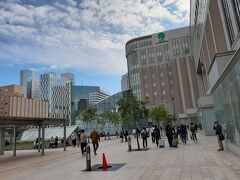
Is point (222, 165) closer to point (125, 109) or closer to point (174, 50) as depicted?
point (125, 109)

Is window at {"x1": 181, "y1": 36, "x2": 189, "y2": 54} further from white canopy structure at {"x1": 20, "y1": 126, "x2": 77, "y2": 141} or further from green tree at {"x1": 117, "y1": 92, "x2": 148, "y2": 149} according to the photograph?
green tree at {"x1": 117, "y1": 92, "x2": 148, "y2": 149}

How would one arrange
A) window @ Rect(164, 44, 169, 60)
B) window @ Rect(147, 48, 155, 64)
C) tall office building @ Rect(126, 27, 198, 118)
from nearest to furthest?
tall office building @ Rect(126, 27, 198, 118) < window @ Rect(164, 44, 169, 60) < window @ Rect(147, 48, 155, 64)

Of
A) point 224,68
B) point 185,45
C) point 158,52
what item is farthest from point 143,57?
point 224,68

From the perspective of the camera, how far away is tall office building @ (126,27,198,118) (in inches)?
3838

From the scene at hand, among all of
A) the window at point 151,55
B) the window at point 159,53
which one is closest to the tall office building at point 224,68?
the window at point 159,53

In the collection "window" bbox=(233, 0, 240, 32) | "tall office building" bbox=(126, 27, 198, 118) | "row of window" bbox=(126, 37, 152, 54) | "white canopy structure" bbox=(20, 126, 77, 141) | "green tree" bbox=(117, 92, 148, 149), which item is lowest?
"white canopy structure" bbox=(20, 126, 77, 141)

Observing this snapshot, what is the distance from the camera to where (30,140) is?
44.9m

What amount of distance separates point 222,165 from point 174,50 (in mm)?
95815

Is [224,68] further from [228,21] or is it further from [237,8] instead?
[228,21]

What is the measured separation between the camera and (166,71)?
344ft

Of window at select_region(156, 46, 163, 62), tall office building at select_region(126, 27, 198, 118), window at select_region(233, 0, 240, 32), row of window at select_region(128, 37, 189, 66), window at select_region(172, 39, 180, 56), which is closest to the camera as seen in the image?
window at select_region(233, 0, 240, 32)

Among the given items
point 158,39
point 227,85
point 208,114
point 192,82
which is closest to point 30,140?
point 208,114

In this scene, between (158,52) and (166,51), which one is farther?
(158,52)

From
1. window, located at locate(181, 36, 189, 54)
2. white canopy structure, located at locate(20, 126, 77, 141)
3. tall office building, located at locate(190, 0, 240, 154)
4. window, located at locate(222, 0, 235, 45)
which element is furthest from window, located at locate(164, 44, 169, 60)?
window, located at locate(222, 0, 235, 45)
